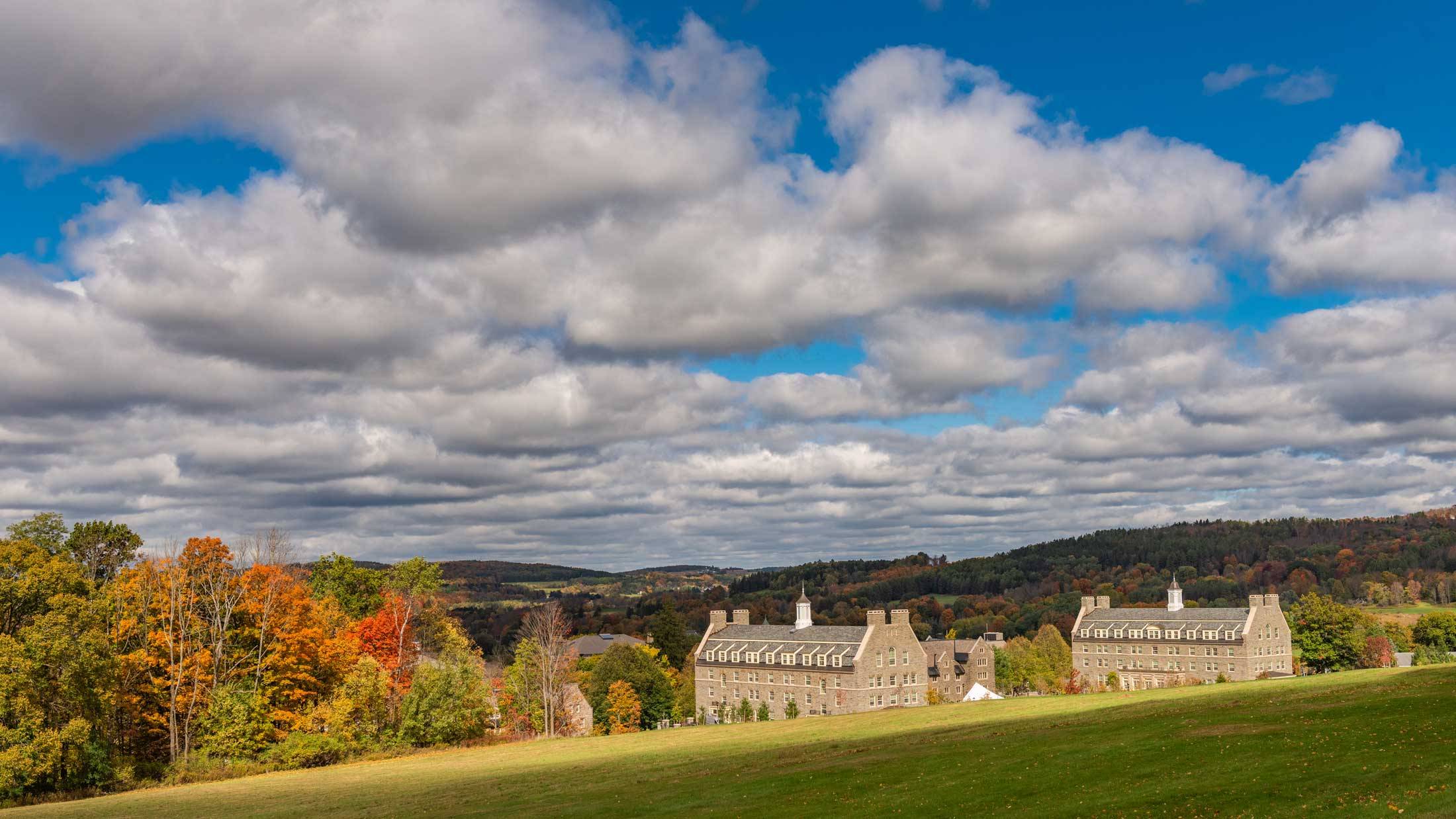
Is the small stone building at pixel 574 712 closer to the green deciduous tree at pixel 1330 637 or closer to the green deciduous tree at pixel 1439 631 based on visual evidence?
the green deciduous tree at pixel 1330 637

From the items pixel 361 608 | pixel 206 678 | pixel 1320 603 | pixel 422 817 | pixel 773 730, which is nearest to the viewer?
pixel 422 817

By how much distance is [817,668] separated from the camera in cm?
12212

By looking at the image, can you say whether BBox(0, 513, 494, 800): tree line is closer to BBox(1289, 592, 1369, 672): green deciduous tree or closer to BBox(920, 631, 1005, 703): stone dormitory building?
BBox(920, 631, 1005, 703): stone dormitory building

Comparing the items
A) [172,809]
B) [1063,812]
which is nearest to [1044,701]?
[1063,812]

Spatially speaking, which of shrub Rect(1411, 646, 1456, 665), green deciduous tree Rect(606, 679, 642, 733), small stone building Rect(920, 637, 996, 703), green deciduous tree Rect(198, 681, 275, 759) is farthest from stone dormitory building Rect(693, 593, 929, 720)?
green deciduous tree Rect(198, 681, 275, 759)

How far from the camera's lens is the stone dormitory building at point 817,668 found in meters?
119

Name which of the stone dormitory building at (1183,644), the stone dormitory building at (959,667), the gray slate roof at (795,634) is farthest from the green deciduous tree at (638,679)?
the stone dormitory building at (1183,644)

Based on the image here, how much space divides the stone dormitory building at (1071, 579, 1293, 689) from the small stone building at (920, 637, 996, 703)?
16.5 meters

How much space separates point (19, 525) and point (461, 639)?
3499cm

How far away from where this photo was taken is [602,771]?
47.7 meters

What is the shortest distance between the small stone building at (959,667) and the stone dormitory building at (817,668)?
60.7 ft

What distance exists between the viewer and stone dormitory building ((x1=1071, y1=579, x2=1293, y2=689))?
142125 millimetres

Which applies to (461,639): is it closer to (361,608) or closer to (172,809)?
(361,608)

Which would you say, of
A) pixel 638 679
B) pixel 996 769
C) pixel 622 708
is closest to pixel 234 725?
pixel 622 708
